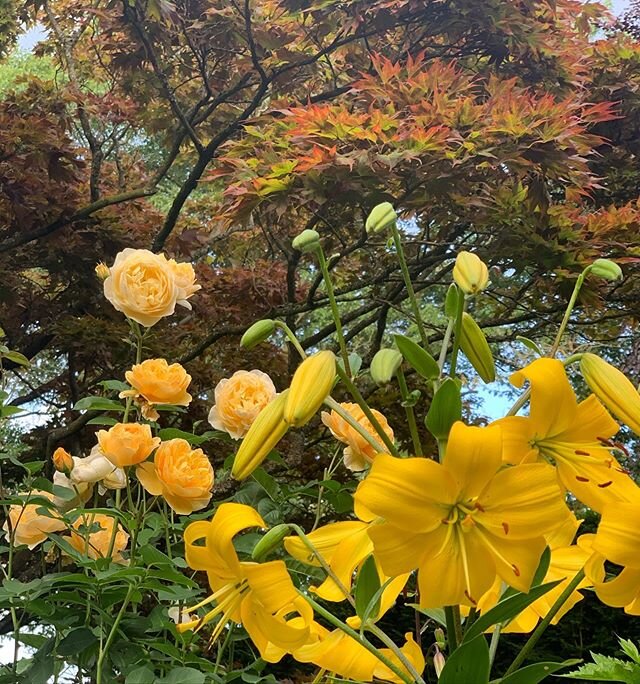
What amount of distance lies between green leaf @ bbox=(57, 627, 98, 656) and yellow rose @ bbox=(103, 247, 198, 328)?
18.3 inches

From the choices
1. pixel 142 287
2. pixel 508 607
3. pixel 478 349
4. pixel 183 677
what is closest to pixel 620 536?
pixel 508 607

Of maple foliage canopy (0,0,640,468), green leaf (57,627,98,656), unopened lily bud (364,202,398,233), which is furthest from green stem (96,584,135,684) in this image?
maple foliage canopy (0,0,640,468)

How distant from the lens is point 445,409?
492 mm

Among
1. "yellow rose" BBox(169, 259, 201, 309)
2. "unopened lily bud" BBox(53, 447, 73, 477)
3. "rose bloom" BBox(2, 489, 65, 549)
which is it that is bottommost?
"rose bloom" BBox(2, 489, 65, 549)

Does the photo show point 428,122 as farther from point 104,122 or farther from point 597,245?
point 104,122

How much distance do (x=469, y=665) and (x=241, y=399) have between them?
728mm

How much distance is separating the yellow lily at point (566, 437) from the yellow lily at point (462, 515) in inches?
1.4

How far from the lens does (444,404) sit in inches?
19.3

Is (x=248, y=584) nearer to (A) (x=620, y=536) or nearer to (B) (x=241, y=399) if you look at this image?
(A) (x=620, y=536)

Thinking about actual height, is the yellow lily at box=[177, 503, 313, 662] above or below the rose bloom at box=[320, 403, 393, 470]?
below

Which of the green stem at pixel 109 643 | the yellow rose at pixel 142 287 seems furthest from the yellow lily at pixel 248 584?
the yellow rose at pixel 142 287

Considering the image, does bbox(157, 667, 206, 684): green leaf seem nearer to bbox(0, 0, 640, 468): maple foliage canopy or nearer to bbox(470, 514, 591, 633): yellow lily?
bbox(470, 514, 591, 633): yellow lily

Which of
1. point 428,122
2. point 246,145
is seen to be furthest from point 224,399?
point 246,145

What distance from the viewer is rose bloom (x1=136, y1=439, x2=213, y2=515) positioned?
104 cm
